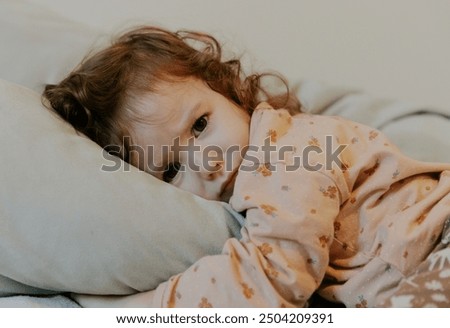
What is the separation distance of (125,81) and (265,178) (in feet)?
0.84

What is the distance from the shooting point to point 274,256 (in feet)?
2.47

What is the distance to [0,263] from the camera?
0.85 m

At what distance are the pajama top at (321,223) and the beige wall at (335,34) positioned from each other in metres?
0.40

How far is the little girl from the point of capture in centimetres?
76

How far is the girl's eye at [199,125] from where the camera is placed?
0.90m

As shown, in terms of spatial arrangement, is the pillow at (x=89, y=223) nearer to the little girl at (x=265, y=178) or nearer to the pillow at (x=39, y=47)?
the little girl at (x=265, y=178)

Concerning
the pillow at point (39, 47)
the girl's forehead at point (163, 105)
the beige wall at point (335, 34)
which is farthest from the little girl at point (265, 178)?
the beige wall at point (335, 34)

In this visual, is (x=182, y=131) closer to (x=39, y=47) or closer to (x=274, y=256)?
(x=274, y=256)

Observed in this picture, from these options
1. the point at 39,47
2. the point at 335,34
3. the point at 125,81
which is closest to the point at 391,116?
the point at 335,34

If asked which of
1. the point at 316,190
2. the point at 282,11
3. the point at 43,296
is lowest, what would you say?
the point at 43,296

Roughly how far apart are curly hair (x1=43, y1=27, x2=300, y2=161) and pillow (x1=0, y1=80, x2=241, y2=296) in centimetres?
9
